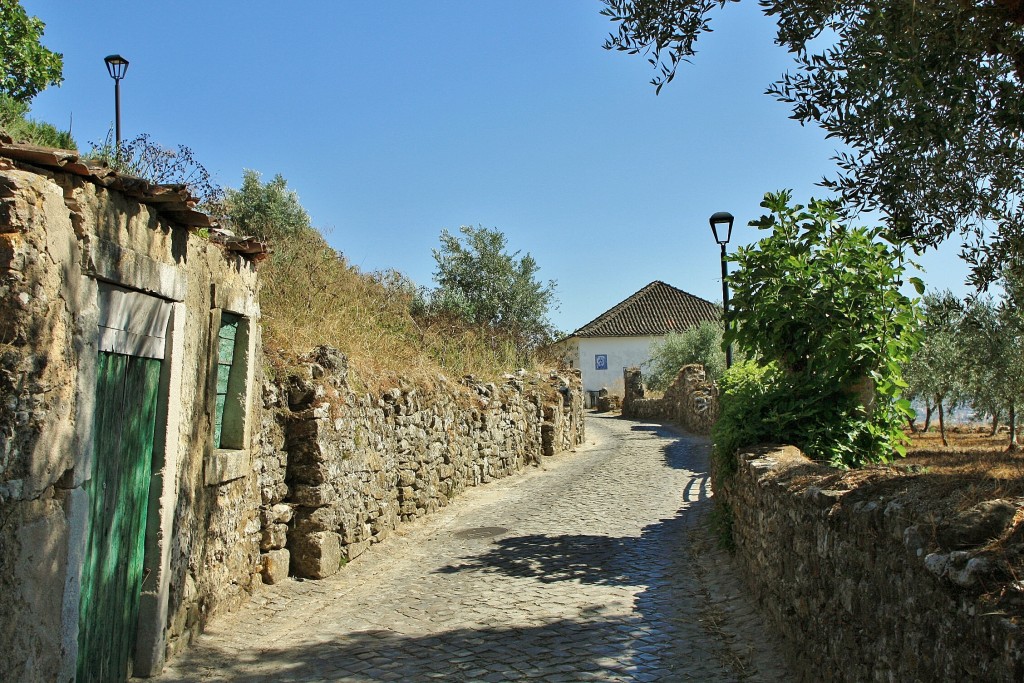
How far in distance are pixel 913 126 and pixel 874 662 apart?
3.20 meters

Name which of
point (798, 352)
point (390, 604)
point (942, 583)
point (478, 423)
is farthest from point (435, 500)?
point (942, 583)

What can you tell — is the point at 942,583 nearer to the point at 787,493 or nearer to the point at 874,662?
the point at 874,662

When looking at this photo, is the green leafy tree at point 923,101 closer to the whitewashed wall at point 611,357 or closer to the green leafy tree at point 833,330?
the green leafy tree at point 833,330

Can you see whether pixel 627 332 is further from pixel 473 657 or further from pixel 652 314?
pixel 473 657

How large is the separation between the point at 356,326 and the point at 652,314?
43.4m

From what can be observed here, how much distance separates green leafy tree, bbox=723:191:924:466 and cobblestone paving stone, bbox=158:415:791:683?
1.76m

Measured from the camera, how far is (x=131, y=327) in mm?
5457

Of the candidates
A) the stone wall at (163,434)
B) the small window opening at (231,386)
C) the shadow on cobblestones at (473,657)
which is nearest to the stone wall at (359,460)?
the stone wall at (163,434)

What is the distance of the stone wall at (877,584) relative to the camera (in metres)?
2.72

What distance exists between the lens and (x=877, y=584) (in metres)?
3.64

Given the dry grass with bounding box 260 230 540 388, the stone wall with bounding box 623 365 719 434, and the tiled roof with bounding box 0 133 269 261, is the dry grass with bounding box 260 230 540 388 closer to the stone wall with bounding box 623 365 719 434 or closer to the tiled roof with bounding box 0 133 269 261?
the tiled roof with bounding box 0 133 269 261

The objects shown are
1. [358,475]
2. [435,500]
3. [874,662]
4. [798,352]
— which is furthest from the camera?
[435,500]

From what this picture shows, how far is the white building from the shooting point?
52.9 m

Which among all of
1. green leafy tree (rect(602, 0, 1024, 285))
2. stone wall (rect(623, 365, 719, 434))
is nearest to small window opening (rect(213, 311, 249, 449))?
green leafy tree (rect(602, 0, 1024, 285))
